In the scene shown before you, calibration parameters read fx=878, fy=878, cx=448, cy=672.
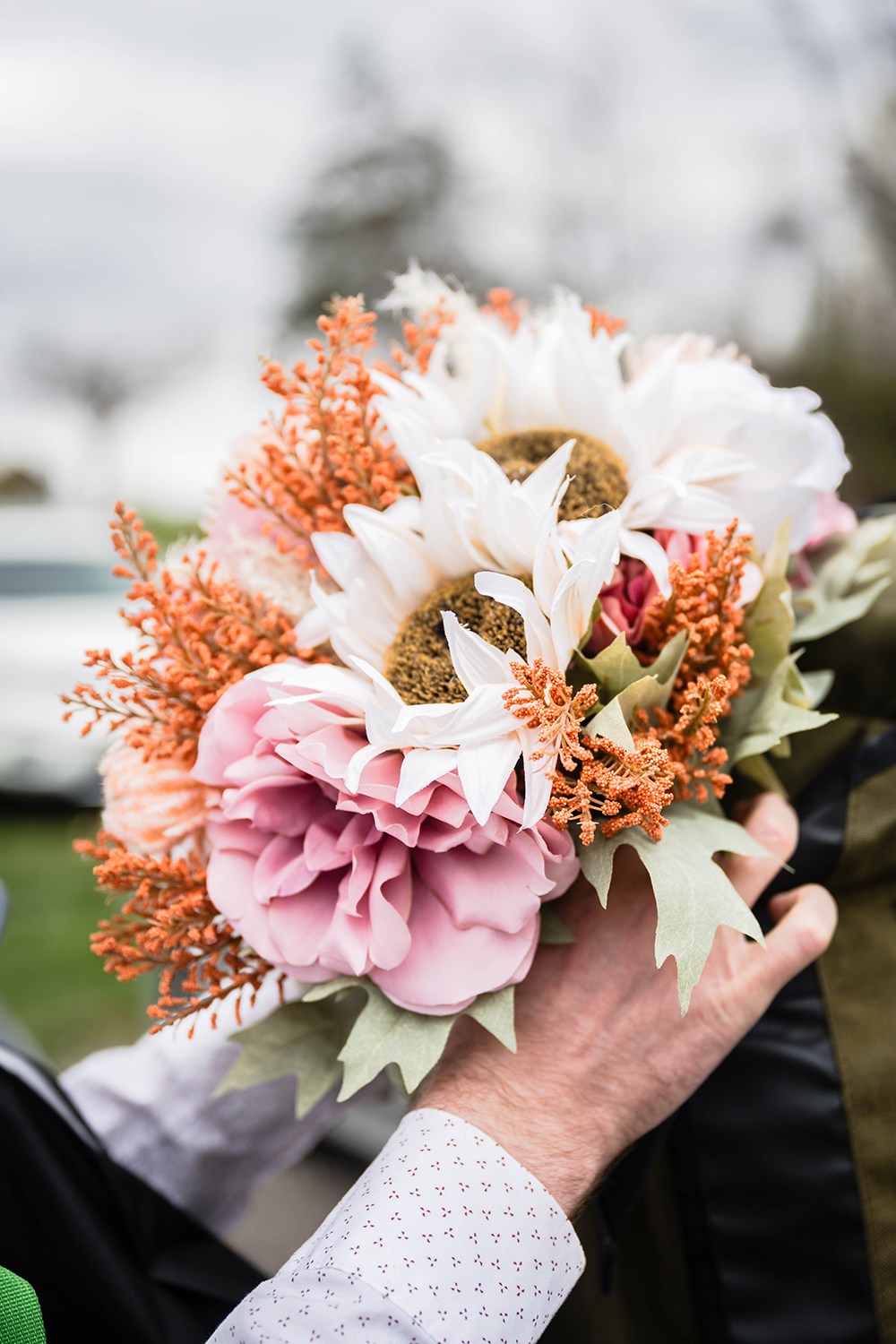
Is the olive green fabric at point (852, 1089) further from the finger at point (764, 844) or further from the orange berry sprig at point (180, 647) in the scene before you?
the orange berry sprig at point (180, 647)

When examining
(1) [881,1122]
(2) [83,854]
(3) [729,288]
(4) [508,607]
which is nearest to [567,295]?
(4) [508,607]

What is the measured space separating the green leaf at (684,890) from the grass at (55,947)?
7.88 feet

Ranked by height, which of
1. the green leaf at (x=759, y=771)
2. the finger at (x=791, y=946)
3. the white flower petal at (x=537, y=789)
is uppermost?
the white flower petal at (x=537, y=789)

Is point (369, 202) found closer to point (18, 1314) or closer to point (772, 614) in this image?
point (772, 614)

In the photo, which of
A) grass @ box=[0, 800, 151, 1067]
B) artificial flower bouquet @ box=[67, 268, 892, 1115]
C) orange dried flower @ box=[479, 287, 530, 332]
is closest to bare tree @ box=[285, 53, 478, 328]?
grass @ box=[0, 800, 151, 1067]

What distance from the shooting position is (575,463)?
705mm

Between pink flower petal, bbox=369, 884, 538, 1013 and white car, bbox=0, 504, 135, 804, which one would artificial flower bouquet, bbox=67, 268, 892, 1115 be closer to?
pink flower petal, bbox=369, 884, 538, 1013

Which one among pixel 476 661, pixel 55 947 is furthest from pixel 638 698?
pixel 55 947

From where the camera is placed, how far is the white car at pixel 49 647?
15.9 ft

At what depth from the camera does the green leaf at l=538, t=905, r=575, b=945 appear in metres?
0.68

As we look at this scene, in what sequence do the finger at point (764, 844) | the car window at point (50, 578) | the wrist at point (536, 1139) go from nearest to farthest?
the wrist at point (536, 1139) < the finger at point (764, 844) < the car window at point (50, 578)

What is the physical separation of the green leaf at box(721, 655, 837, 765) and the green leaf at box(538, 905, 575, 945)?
0.19m

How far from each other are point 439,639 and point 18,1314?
57 centimetres

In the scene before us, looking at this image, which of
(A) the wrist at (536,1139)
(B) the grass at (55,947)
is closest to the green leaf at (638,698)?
(A) the wrist at (536,1139)
